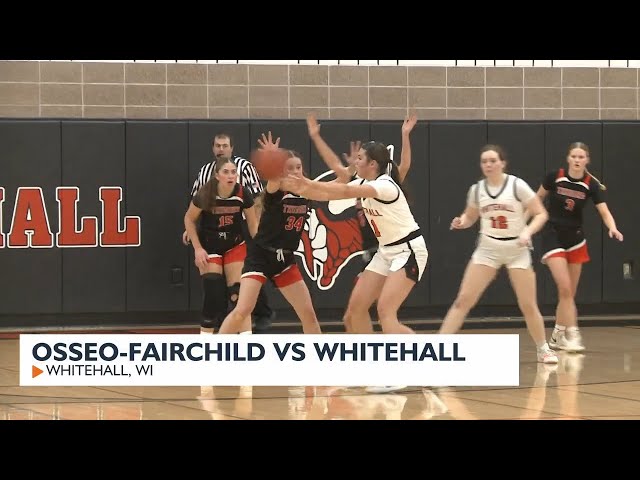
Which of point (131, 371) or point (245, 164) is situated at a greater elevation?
point (245, 164)

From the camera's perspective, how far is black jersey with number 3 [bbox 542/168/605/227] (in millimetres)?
15023

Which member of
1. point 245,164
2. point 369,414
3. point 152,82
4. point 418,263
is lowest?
point 369,414

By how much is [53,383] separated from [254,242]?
229cm

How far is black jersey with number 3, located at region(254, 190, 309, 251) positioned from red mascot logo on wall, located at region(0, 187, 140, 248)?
5.54 m

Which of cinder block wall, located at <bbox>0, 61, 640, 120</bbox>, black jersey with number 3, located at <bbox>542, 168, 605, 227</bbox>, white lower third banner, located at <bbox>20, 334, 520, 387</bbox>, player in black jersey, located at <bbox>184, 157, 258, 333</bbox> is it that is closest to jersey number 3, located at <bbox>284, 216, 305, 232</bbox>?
player in black jersey, located at <bbox>184, 157, 258, 333</bbox>

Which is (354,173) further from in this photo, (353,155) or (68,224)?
(68,224)

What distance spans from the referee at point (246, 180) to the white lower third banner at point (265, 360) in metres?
3.45

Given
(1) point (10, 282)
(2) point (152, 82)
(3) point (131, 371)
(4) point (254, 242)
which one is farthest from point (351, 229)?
(3) point (131, 371)

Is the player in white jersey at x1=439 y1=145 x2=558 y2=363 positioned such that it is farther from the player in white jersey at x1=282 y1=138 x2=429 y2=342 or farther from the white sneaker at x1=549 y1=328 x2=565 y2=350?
the white sneaker at x1=549 y1=328 x2=565 y2=350

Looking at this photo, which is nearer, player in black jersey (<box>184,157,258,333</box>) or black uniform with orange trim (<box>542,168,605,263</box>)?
player in black jersey (<box>184,157,258,333</box>)

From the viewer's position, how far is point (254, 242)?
39.4 ft

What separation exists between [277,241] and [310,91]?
6746 millimetres

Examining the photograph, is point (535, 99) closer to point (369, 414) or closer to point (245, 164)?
point (245, 164)
